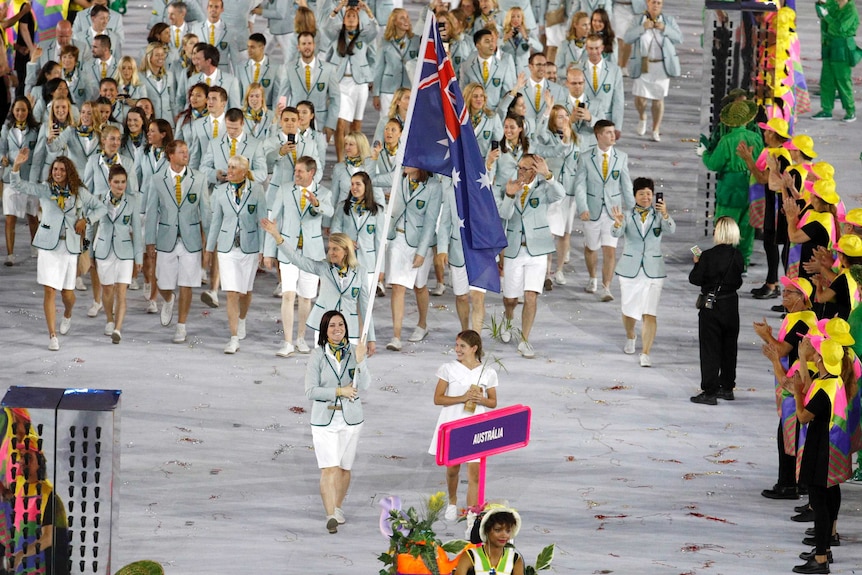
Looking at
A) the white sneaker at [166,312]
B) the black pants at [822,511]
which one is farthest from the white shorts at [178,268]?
the black pants at [822,511]

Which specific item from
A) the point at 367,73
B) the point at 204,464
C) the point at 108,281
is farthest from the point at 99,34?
the point at 204,464

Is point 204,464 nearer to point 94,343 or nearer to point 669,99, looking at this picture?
point 94,343

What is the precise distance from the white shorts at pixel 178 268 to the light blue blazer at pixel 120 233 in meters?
0.29

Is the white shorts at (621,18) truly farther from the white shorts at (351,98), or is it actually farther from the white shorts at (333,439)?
the white shorts at (333,439)

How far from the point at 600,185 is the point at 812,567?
Result: 6311mm

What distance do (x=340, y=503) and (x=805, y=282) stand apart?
12.3 ft

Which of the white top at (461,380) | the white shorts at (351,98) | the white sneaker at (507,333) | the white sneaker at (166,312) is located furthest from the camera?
the white shorts at (351,98)

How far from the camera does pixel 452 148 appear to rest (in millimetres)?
13070

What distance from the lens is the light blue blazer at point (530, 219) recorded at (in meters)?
Answer: 16.7

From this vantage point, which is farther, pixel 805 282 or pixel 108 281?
pixel 108 281

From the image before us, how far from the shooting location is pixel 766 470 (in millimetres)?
14234

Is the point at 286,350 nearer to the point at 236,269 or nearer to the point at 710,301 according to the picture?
the point at 236,269

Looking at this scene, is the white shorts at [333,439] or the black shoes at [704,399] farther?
the black shoes at [704,399]

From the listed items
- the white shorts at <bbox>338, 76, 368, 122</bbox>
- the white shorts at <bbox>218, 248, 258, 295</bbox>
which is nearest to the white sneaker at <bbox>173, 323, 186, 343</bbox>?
the white shorts at <bbox>218, 248, 258, 295</bbox>
